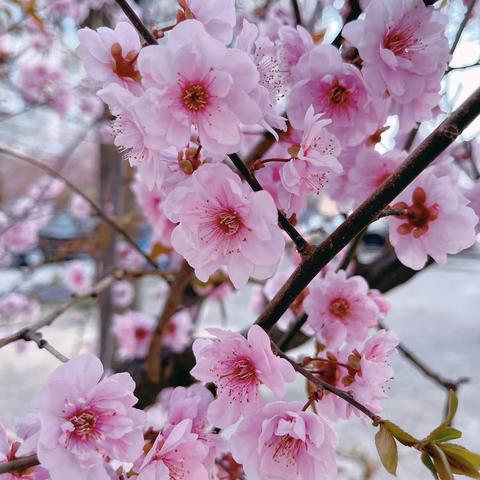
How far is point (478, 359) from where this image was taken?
381cm

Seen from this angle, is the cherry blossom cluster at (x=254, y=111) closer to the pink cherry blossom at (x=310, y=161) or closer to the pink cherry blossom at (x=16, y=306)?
the pink cherry blossom at (x=310, y=161)

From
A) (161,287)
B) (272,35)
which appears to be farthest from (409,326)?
(272,35)

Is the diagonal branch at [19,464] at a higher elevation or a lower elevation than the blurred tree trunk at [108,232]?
higher

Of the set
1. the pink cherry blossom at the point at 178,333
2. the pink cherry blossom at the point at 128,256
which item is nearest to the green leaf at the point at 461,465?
Result: the pink cherry blossom at the point at 178,333

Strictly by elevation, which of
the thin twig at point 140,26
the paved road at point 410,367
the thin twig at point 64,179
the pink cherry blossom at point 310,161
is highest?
the thin twig at point 140,26

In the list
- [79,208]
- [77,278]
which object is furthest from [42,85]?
[77,278]

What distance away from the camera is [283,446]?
0.43 metres

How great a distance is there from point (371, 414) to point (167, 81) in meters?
0.28

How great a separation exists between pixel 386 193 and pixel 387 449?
176mm

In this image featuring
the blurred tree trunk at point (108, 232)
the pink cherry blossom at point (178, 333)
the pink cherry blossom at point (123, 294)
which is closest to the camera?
the pink cherry blossom at point (178, 333)

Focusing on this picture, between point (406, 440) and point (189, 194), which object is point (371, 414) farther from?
point (189, 194)

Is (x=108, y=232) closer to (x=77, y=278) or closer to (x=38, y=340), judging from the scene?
(x=77, y=278)

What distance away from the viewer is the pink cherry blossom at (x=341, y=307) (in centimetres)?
57

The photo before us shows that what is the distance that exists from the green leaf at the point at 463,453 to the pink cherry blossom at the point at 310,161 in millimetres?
205
